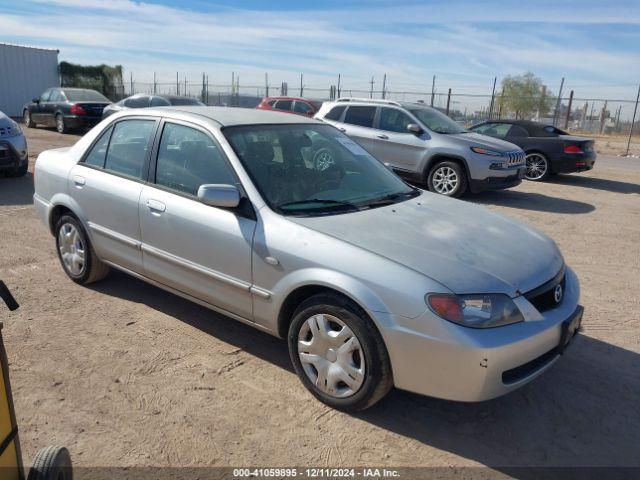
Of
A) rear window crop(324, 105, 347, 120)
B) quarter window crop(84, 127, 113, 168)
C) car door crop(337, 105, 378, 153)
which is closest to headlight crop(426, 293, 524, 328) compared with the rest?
quarter window crop(84, 127, 113, 168)

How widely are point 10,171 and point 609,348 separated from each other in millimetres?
9821

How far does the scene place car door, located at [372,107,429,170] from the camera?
31.9ft

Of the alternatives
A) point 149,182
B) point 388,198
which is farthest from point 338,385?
point 149,182

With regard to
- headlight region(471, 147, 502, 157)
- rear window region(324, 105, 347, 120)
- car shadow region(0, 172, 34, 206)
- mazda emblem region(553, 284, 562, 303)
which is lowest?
car shadow region(0, 172, 34, 206)

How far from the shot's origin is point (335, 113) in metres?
10.7

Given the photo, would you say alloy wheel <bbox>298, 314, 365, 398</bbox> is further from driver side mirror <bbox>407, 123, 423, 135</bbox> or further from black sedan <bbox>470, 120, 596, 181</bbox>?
black sedan <bbox>470, 120, 596, 181</bbox>

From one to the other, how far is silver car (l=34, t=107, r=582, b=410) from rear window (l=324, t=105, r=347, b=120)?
6385 mm

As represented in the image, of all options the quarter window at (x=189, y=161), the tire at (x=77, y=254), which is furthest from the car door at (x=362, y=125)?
the quarter window at (x=189, y=161)

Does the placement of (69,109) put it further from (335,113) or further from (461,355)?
(461,355)

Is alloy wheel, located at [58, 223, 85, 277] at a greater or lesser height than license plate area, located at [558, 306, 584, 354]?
lesser

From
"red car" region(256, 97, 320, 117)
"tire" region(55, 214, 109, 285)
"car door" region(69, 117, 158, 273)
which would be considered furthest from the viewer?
"red car" region(256, 97, 320, 117)

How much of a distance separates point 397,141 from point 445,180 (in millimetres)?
1151

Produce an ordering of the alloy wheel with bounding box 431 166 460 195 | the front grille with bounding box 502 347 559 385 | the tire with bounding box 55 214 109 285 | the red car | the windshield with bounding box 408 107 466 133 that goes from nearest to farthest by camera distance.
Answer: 1. the front grille with bounding box 502 347 559 385
2. the tire with bounding box 55 214 109 285
3. the alloy wheel with bounding box 431 166 460 195
4. the windshield with bounding box 408 107 466 133
5. the red car

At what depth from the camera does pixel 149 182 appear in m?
3.99
